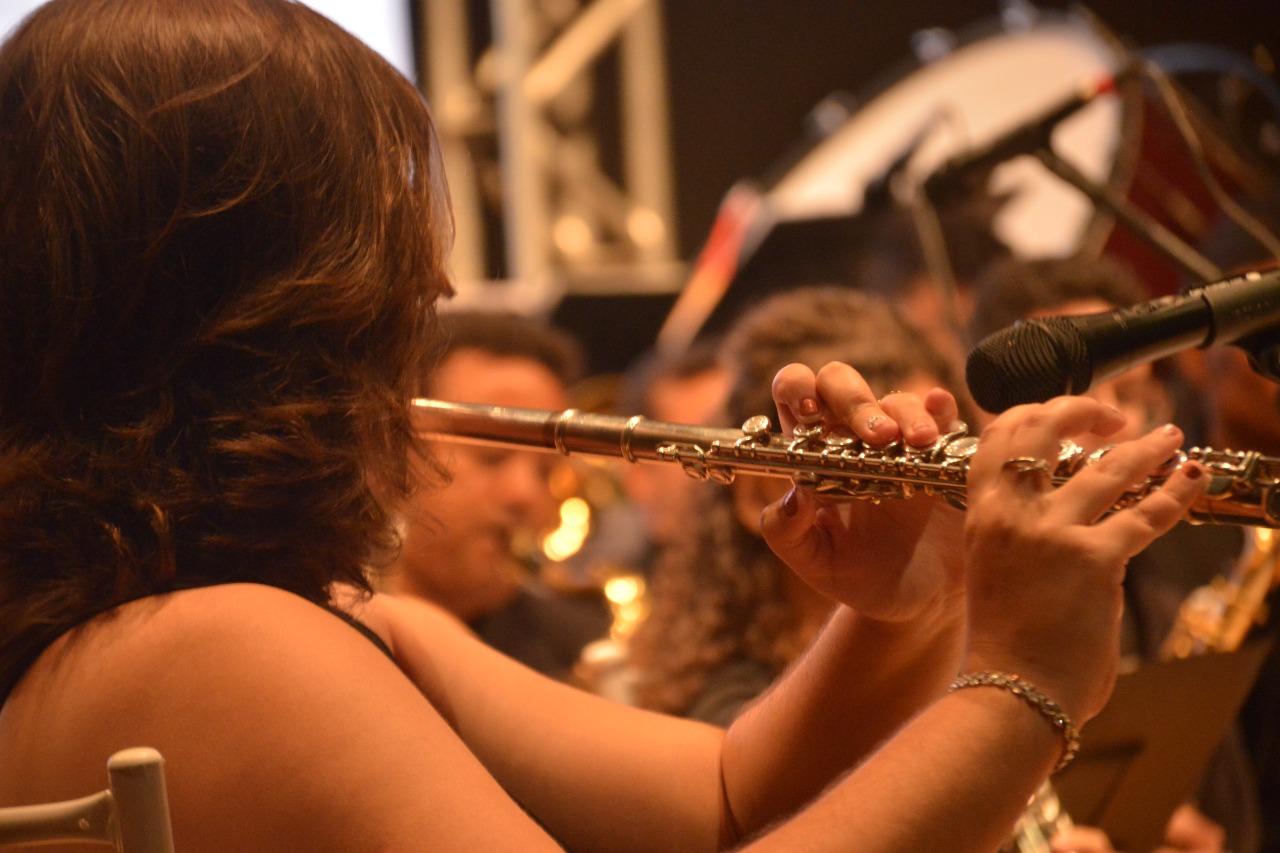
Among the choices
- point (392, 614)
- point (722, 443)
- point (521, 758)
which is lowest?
point (521, 758)

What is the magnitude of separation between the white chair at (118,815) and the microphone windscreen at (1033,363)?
67 cm

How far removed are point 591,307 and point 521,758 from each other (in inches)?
137

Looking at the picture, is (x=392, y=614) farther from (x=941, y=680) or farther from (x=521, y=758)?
(x=941, y=680)

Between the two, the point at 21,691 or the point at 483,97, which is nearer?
the point at 21,691

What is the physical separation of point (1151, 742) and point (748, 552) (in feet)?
2.15

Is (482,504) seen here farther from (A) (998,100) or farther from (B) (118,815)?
(A) (998,100)

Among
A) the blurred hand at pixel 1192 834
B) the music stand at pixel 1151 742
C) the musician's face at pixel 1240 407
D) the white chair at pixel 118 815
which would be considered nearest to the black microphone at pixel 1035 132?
the musician's face at pixel 1240 407

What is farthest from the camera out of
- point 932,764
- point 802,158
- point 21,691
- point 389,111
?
point 802,158

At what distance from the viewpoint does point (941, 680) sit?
129cm

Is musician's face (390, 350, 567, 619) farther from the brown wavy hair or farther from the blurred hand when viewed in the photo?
the brown wavy hair

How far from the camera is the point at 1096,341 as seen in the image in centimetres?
102

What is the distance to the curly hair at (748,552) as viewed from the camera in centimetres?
201

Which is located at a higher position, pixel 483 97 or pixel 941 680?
pixel 483 97

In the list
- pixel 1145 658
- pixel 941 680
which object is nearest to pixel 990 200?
pixel 1145 658
